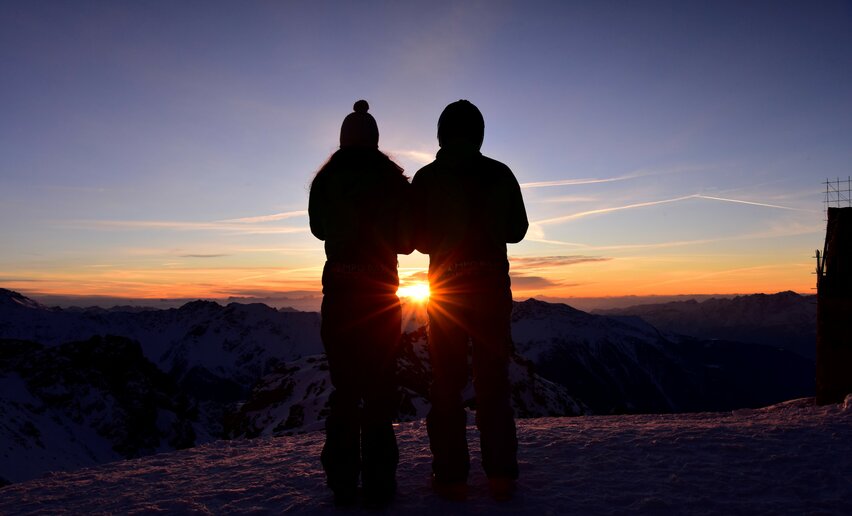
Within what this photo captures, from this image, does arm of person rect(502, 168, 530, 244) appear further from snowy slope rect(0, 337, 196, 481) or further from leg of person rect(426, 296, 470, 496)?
snowy slope rect(0, 337, 196, 481)

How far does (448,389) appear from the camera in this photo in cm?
507

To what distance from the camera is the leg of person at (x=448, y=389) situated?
4.91 metres

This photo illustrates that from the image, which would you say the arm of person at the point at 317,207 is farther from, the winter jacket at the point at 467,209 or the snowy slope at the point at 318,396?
the snowy slope at the point at 318,396

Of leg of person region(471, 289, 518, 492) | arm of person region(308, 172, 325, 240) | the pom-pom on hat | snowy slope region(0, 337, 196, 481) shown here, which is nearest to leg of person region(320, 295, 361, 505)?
arm of person region(308, 172, 325, 240)

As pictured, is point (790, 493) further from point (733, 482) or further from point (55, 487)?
point (55, 487)

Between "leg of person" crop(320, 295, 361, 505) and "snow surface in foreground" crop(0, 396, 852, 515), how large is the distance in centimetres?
47

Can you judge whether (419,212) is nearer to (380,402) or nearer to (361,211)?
(361,211)

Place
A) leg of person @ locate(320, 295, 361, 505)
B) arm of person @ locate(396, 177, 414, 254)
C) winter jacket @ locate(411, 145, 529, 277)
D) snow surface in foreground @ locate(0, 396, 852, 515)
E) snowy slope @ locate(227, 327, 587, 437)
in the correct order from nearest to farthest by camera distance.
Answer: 1. snow surface in foreground @ locate(0, 396, 852, 515)
2. leg of person @ locate(320, 295, 361, 505)
3. winter jacket @ locate(411, 145, 529, 277)
4. arm of person @ locate(396, 177, 414, 254)
5. snowy slope @ locate(227, 327, 587, 437)

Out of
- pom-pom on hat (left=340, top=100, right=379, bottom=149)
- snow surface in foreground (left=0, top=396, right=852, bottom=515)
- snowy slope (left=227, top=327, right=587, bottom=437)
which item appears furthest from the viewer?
snowy slope (left=227, top=327, right=587, bottom=437)

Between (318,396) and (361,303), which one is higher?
(361,303)

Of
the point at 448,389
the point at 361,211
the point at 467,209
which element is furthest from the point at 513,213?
the point at 448,389

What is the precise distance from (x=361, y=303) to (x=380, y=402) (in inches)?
36.1

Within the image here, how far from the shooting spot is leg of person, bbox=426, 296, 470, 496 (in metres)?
4.91

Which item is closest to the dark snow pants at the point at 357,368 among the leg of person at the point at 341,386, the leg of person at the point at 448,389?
the leg of person at the point at 341,386
